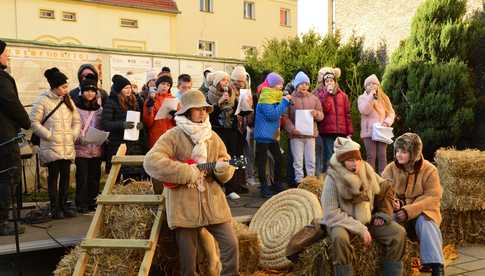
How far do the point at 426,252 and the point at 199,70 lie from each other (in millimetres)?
7487

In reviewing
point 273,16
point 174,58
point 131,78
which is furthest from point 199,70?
point 273,16

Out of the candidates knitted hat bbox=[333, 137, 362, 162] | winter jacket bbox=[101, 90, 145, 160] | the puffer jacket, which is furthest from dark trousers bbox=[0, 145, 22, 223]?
knitted hat bbox=[333, 137, 362, 162]

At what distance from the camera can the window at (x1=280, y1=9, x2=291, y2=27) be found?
36.9 m

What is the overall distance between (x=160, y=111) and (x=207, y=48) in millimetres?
26793

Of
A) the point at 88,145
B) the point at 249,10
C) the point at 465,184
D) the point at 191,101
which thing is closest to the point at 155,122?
the point at 88,145

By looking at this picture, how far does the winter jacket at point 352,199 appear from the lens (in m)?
4.55

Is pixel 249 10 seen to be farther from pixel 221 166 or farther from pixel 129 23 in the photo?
Result: pixel 221 166

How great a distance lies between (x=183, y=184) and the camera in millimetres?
4379

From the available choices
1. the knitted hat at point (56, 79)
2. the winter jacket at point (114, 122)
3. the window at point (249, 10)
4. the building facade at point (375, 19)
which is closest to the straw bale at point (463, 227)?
the winter jacket at point (114, 122)

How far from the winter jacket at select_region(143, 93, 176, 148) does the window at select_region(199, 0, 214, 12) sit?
1038 inches

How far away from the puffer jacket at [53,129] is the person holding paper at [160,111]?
3.11 feet

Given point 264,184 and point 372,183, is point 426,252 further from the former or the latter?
point 264,184

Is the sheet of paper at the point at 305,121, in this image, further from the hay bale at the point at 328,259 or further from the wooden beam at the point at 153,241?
the wooden beam at the point at 153,241

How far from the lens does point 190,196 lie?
14.4ft
